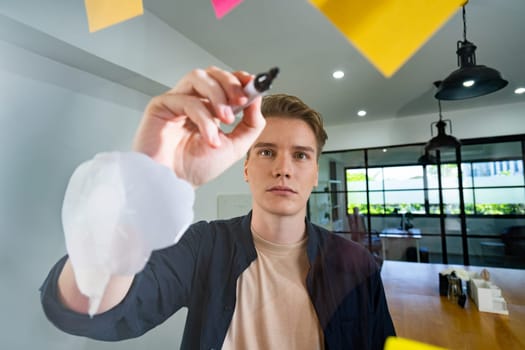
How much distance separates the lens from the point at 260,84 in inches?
5.1

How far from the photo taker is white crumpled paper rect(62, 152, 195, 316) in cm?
12

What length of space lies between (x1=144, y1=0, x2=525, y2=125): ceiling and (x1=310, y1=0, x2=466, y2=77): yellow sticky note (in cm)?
5

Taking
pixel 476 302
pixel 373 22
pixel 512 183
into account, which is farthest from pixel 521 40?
pixel 512 183

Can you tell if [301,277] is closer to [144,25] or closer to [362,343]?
[362,343]

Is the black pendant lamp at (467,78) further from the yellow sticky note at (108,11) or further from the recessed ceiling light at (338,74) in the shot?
the yellow sticky note at (108,11)

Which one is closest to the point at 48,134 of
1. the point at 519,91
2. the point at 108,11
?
the point at 108,11

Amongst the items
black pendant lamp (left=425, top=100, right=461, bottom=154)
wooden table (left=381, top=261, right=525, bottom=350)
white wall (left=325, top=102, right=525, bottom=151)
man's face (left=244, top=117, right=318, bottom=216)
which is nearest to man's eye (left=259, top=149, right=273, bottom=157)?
man's face (left=244, top=117, right=318, bottom=216)

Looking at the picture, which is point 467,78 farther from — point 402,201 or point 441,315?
point 441,315

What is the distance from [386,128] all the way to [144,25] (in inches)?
14.1

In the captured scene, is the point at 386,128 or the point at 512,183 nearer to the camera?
the point at 386,128

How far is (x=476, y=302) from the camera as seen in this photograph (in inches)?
30.5

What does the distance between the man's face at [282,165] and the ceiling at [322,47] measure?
0.05 m

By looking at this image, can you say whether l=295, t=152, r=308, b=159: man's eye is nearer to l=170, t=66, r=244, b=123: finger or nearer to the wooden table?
l=170, t=66, r=244, b=123: finger

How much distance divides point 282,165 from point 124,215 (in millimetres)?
153
